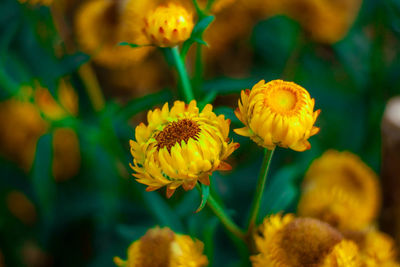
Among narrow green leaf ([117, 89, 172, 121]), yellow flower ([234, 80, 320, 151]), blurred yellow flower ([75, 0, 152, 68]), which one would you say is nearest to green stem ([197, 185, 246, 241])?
yellow flower ([234, 80, 320, 151])

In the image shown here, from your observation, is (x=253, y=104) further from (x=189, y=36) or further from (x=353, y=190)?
(x=353, y=190)

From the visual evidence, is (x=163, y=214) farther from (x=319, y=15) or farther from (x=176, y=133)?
(x=319, y=15)

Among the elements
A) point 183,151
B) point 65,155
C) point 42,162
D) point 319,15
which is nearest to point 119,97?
point 65,155

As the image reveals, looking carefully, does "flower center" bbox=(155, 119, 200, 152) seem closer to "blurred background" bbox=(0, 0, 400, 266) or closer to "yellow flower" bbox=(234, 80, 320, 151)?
"yellow flower" bbox=(234, 80, 320, 151)

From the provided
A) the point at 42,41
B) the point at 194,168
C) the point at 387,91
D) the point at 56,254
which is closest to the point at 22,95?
the point at 42,41

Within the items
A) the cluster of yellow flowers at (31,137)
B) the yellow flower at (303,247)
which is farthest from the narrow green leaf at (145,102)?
the yellow flower at (303,247)

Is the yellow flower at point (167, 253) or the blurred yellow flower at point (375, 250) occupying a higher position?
the yellow flower at point (167, 253)

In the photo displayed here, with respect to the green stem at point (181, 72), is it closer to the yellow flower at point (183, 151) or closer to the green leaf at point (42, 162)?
the yellow flower at point (183, 151)
